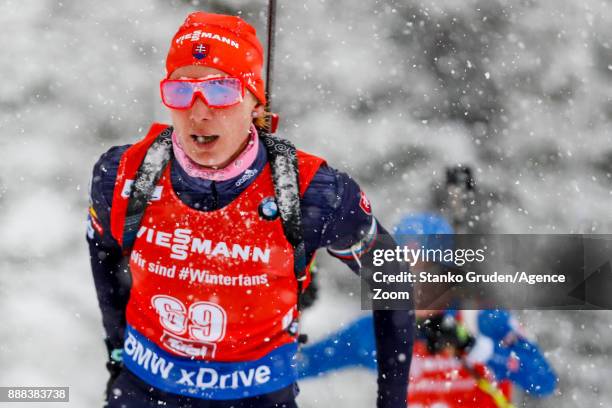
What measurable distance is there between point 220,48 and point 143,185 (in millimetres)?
536

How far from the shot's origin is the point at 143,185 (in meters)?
2.34

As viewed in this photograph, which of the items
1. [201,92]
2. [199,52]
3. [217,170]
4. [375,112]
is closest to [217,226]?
[217,170]

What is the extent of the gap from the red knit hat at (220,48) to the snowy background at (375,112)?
4196mm

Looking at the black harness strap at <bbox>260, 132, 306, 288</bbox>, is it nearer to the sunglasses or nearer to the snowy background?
the sunglasses

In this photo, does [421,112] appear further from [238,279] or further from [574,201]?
[238,279]

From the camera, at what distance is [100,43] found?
7.25m

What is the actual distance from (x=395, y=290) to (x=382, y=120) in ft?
17.4

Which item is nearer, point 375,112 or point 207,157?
point 207,157

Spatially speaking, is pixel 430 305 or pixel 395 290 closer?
pixel 395 290

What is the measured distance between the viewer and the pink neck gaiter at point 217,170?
7.71 ft

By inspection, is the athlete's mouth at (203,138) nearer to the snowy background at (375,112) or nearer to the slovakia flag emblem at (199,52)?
the slovakia flag emblem at (199,52)

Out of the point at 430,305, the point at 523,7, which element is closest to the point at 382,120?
the point at 523,7

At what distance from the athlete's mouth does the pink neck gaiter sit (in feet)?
0.31

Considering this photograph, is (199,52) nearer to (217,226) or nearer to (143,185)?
(143,185)
